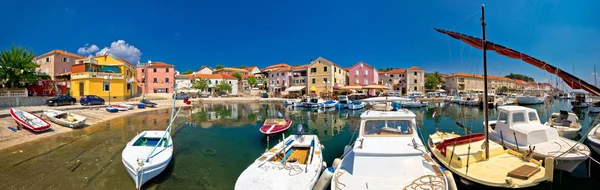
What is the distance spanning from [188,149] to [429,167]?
1284cm

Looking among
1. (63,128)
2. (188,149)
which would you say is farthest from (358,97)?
(63,128)

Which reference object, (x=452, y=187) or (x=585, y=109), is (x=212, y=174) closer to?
(x=452, y=187)

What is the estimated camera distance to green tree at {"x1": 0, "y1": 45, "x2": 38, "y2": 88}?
28953 millimetres

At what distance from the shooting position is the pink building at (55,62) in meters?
48.3

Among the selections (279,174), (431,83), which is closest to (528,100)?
(431,83)

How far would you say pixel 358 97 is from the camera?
48594 millimetres

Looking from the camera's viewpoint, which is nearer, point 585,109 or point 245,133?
point 245,133

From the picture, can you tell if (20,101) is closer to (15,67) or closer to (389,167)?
(15,67)

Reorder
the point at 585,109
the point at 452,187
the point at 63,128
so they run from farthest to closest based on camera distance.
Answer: the point at 585,109 < the point at 63,128 < the point at 452,187

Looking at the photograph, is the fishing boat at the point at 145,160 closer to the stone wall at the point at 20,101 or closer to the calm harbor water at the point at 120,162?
the calm harbor water at the point at 120,162

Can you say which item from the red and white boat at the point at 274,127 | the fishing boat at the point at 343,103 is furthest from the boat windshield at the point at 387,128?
the fishing boat at the point at 343,103

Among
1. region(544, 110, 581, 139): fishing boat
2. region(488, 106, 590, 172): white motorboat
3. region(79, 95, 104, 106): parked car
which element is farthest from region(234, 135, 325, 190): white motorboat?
region(79, 95, 104, 106): parked car

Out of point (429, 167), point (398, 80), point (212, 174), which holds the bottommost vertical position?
point (212, 174)

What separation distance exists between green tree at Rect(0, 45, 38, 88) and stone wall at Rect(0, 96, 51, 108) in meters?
3.91
